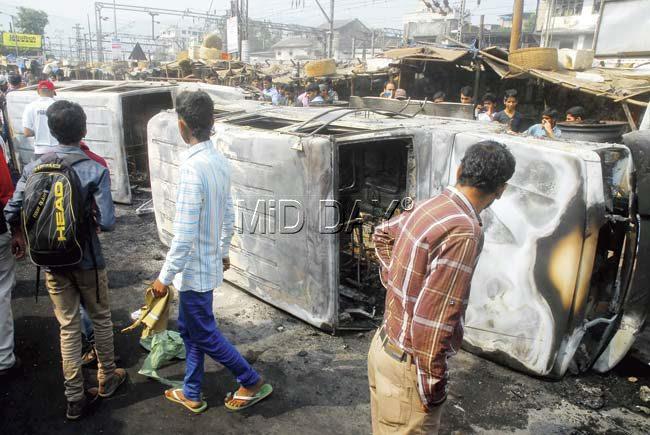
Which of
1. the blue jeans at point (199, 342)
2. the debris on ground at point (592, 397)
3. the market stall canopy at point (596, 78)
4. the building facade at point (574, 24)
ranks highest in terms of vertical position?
the building facade at point (574, 24)

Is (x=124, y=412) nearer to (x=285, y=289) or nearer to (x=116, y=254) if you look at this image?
(x=285, y=289)

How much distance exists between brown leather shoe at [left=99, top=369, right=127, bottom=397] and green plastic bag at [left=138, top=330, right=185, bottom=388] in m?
0.16

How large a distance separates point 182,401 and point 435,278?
2140 millimetres

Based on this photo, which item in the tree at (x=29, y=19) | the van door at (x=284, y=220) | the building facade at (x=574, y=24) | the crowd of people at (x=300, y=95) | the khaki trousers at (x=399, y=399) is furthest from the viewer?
the tree at (x=29, y=19)

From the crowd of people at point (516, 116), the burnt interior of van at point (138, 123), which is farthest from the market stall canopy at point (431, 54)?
the burnt interior of van at point (138, 123)

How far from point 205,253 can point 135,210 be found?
511cm

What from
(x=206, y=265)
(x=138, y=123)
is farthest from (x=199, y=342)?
(x=138, y=123)

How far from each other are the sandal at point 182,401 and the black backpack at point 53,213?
1.07m

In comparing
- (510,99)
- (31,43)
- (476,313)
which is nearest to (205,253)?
(476,313)

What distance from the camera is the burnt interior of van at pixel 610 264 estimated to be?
3.10 metres

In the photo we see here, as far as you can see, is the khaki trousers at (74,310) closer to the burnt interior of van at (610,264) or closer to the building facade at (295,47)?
the burnt interior of van at (610,264)

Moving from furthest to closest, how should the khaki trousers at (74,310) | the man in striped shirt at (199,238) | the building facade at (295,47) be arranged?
the building facade at (295,47), the khaki trousers at (74,310), the man in striped shirt at (199,238)

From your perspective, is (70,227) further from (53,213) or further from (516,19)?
(516,19)

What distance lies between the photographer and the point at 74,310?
9.38 feet
